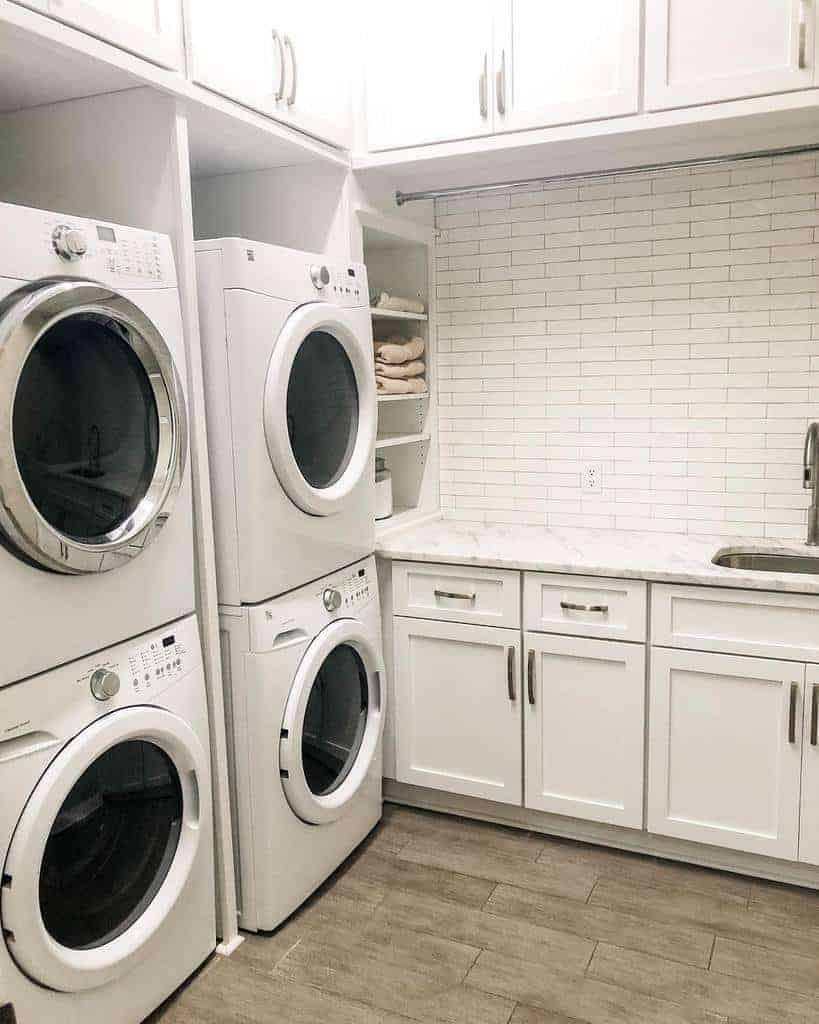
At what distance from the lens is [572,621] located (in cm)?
262

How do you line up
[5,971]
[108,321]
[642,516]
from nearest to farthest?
[5,971] → [108,321] → [642,516]

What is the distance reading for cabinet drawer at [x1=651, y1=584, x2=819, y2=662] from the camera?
236 centimetres

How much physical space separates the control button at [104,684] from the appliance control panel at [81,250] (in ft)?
2.46

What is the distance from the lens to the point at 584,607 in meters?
2.60

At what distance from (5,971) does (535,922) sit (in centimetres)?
131

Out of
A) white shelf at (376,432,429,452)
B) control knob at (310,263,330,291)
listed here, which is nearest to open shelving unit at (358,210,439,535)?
white shelf at (376,432,429,452)

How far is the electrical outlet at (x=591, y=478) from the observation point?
10.3ft

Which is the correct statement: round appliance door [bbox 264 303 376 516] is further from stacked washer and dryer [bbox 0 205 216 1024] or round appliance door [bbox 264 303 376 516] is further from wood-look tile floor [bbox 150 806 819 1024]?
wood-look tile floor [bbox 150 806 819 1024]

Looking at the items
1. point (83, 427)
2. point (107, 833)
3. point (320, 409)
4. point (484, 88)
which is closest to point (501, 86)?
point (484, 88)

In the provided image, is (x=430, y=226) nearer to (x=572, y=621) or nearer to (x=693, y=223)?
(x=693, y=223)

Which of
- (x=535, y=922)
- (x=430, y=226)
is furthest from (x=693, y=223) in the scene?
(x=535, y=922)

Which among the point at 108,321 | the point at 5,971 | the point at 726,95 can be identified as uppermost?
the point at 726,95

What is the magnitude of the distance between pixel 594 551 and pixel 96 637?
1.51 m

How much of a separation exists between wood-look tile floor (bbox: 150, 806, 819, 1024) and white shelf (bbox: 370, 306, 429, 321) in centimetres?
168
